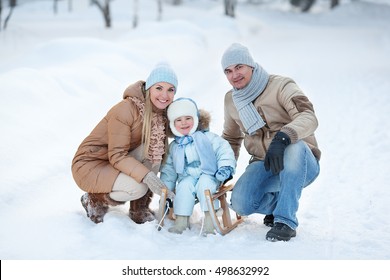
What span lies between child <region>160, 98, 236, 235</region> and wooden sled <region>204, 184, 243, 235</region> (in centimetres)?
5

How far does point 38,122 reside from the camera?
575cm

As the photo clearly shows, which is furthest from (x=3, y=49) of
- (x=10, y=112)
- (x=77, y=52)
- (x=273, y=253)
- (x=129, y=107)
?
(x=273, y=253)

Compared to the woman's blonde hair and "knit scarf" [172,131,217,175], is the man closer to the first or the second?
"knit scarf" [172,131,217,175]

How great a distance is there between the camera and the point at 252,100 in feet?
11.7

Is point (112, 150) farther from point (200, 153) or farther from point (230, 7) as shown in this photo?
point (230, 7)

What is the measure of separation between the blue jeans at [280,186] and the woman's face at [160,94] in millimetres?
804

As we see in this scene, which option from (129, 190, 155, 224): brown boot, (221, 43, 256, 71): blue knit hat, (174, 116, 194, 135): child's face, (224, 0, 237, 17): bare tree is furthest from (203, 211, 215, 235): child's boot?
(224, 0, 237, 17): bare tree

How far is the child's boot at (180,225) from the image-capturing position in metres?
3.42

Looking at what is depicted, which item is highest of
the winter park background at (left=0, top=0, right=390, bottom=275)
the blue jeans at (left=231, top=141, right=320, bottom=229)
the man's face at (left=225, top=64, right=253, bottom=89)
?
the man's face at (left=225, top=64, right=253, bottom=89)

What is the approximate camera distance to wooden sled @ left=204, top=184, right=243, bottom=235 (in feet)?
10.9

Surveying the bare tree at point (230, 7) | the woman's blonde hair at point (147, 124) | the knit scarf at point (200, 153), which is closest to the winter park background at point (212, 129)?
the knit scarf at point (200, 153)

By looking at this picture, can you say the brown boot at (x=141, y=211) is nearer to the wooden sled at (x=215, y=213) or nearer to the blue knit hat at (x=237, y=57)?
the wooden sled at (x=215, y=213)

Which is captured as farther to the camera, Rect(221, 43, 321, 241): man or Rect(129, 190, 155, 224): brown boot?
Rect(129, 190, 155, 224): brown boot

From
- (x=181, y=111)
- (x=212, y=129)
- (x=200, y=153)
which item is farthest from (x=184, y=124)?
(x=212, y=129)
